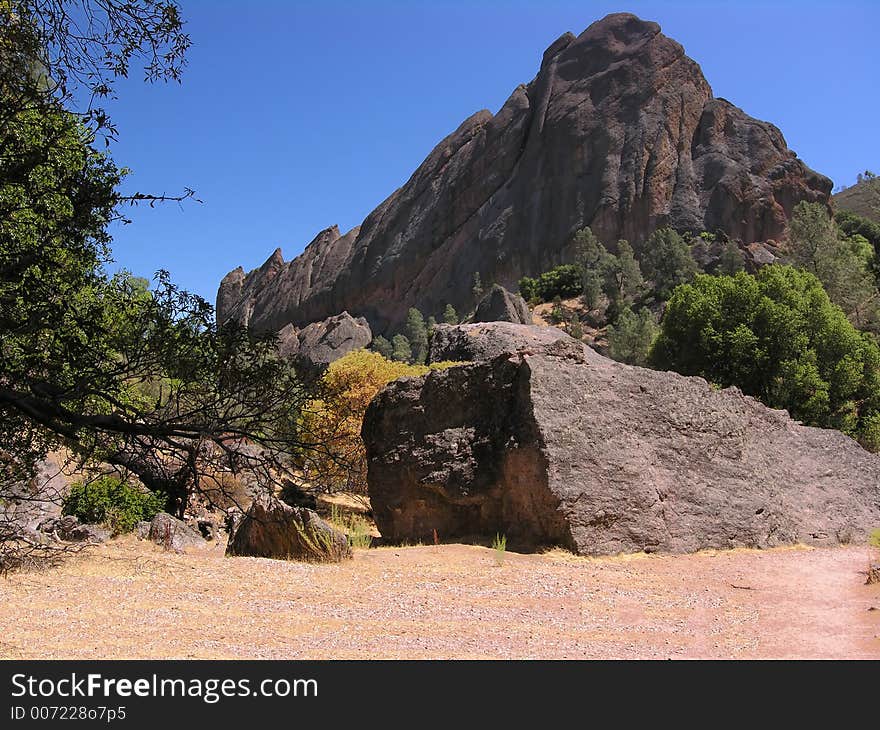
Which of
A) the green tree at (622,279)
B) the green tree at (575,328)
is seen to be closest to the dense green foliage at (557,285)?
the green tree at (622,279)

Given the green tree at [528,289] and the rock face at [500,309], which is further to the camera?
the green tree at [528,289]

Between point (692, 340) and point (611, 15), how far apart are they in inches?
2333

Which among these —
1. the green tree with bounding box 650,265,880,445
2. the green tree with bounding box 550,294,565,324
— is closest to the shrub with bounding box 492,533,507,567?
the green tree with bounding box 650,265,880,445

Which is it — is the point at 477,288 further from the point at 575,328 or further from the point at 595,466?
the point at 595,466

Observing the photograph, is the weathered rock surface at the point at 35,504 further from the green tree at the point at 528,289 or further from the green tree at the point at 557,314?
the green tree at the point at 528,289

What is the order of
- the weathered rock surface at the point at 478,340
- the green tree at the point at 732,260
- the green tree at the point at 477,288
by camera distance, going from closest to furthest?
the weathered rock surface at the point at 478,340 → the green tree at the point at 732,260 → the green tree at the point at 477,288

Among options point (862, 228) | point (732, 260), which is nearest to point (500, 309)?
point (732, 260)

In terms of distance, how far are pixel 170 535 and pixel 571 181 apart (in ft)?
203

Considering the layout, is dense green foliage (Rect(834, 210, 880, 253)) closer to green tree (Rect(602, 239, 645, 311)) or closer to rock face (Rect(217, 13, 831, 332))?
rock face (Rect(217, 13, 831, 332))

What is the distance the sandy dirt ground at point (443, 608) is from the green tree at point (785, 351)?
15.1 meters

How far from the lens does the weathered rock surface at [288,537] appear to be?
8641 millimetres

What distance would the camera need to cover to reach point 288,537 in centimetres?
880

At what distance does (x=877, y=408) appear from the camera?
945 inches

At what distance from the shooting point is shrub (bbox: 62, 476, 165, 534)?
1155 centimetres
